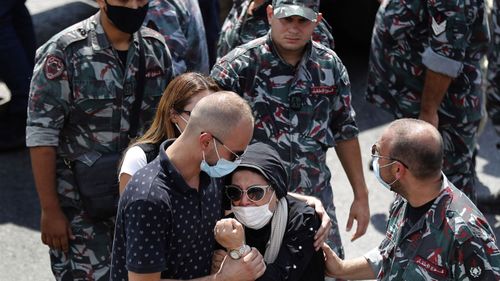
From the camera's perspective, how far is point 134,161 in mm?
3604

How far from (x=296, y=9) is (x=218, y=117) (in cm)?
135

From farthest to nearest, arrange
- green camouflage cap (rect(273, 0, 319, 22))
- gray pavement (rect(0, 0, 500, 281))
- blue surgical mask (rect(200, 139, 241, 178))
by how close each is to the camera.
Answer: gray pavement (rect(0, 0, 500, 281)) → green camouflage cap (rect(273, 0, 319, 22)) → blue surgical mask (rect(200, 139, 241, 178))

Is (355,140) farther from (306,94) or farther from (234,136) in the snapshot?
(234,136)

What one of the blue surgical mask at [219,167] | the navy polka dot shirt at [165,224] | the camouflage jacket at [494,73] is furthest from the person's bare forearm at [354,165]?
the camouflage jacket at [494,73]

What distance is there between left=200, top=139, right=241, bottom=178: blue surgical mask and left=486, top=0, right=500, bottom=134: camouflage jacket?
338 centimetres

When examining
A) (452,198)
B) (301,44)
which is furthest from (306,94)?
(452,198)

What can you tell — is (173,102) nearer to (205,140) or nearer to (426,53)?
(205,140)

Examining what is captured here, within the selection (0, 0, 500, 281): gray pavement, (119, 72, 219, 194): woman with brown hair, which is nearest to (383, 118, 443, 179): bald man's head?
(119, 72, 219, 194): woman with brown hair

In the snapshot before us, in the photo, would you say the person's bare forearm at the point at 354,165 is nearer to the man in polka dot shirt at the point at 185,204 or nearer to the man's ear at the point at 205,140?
the man in polka dot shirt at the point at 185,204

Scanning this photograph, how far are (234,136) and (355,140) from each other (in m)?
1.48

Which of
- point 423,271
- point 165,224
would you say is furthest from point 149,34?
point 423,271

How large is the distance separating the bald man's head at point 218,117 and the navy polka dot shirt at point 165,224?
16cm

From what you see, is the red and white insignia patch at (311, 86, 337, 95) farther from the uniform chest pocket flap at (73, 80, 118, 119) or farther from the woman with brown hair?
the uniform chest pocket flap at (73, 80, 118, 119)

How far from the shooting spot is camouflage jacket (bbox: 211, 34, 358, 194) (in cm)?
438
